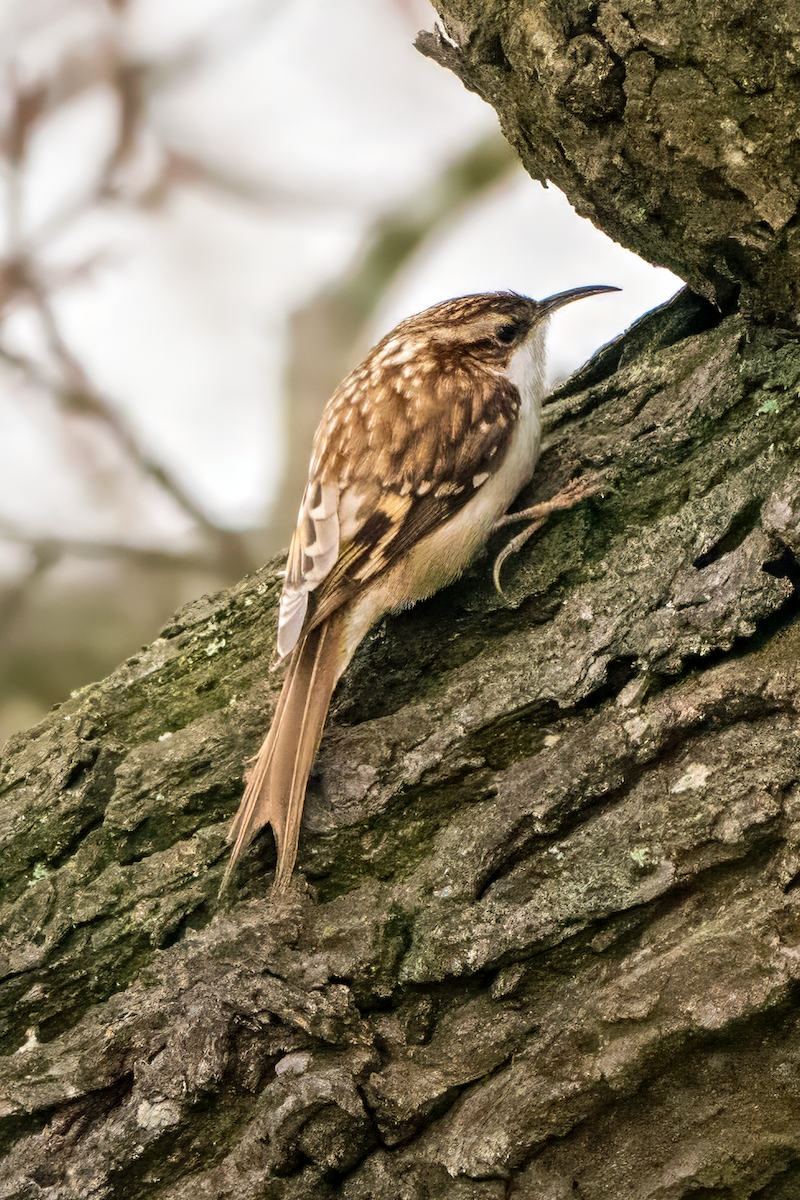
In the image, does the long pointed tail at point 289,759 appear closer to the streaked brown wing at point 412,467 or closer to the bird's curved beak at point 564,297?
the streaked brown wing at point 412,467

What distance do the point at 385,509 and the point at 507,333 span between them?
760 mm

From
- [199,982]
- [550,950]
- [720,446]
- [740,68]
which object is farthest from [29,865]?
[740,68]

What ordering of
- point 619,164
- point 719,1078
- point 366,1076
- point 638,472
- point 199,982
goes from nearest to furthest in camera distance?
1. point 719,1078
2. point 366,1076
3. point 199,982
4. point 619,164
5. point 638,472

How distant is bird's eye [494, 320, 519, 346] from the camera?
2699mm

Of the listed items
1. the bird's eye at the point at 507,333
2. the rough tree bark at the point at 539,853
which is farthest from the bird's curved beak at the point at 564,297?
the rough tree bark at the point at 539,853

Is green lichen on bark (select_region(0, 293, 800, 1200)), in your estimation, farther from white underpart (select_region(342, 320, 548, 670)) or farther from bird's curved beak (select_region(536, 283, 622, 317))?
bird's curved beak (select_region(536, 283, 622, 317))

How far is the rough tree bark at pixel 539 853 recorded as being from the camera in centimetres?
148

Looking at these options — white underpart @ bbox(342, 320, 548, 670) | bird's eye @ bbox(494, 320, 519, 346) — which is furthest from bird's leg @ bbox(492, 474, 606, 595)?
bird's eye @ bbox(494, 320, 519, 346)

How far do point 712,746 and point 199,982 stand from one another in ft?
3.02

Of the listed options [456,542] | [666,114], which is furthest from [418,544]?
[666,114]

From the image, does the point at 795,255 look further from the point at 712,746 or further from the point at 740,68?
the point at 712,746

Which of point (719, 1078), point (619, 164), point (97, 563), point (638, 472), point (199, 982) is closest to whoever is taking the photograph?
point (719, 1078)

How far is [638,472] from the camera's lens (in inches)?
80.4

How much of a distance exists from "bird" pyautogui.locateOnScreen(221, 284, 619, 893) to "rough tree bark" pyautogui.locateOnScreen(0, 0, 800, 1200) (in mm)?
90
